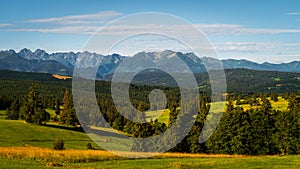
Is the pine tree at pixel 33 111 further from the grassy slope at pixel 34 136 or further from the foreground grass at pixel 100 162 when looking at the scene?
the foreground grass at pixel 100 162

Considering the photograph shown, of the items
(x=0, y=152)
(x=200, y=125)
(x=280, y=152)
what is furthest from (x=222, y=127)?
(x=0, y=152)

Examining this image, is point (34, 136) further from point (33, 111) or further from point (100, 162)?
point (100, 162)

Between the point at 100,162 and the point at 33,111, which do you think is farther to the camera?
the point at 33,111

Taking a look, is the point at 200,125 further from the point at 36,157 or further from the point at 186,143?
the point at 36,157

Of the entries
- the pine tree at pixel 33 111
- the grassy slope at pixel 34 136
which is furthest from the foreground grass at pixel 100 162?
the pine tree at pixel 33 111

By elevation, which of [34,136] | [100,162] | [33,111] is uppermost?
[33,111]

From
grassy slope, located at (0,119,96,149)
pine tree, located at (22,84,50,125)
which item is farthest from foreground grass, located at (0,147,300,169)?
pine tree, located at (22,84,50,125)

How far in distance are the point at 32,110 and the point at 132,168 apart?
229 ft

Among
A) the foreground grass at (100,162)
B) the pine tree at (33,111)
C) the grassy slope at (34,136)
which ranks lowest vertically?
the grassy slope at (34,136)

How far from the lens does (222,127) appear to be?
251 ft

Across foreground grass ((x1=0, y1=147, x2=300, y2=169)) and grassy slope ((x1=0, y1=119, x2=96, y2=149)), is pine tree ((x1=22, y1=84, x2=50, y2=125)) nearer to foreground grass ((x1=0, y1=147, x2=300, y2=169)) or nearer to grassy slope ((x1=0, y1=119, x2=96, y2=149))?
grassy slope ((x1=0, y1=119, x2=96, y2=149))

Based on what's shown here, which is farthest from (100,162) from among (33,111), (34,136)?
(33,111)

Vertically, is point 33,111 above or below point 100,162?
above

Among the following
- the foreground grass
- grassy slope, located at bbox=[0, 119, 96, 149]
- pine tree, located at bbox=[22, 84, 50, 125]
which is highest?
pine tree, located at bbox=[22, 84, 50, 125]
